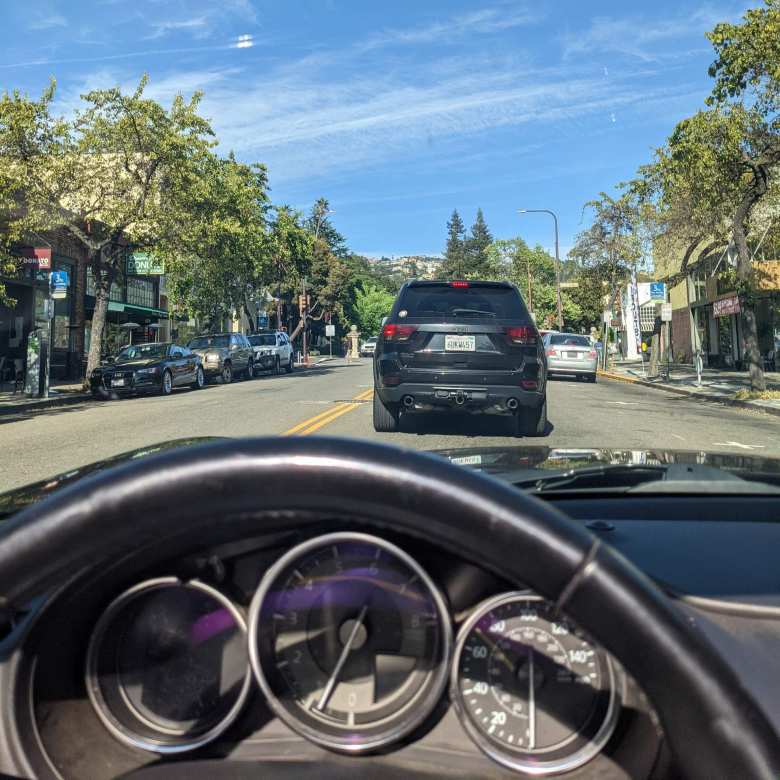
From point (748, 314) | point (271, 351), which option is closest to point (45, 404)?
point (271, 351)

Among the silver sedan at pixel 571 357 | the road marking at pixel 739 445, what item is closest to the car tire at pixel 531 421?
the road marking at pixel 739 445

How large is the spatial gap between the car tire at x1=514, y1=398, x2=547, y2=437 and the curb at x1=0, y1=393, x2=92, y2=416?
40.1ft

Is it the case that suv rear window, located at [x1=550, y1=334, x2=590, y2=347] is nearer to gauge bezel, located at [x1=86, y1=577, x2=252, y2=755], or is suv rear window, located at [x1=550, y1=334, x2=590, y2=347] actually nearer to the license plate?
the license plate

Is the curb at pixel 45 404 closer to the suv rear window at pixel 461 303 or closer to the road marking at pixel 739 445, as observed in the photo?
the suv rear window at pixel 461 303

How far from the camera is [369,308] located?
112000mm

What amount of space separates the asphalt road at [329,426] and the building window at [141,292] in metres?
21.2

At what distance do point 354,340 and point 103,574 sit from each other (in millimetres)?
84890

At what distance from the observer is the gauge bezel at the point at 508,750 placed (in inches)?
53.4

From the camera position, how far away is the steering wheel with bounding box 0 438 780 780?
1.02 m

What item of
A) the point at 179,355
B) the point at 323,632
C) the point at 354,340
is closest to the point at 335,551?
the point at 323,632

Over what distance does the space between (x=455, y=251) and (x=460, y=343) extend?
363 ft

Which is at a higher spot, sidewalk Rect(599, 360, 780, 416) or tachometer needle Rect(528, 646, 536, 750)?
tachometer needle Rect(528, 646, 536, 750)

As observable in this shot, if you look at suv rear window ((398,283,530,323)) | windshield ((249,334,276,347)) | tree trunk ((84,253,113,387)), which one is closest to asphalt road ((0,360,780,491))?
suv rear window ((398,283,530,323))

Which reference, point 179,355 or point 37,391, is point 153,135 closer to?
point 179,355
